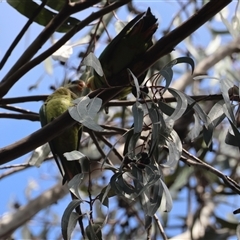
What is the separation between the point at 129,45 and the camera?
1821mm

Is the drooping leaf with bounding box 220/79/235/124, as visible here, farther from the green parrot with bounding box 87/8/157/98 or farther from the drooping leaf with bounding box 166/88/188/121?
the green parrot with bounding box 87/8/157/98

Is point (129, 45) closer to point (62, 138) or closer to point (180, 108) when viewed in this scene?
point (62, 138)

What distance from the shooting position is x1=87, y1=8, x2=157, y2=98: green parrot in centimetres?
178

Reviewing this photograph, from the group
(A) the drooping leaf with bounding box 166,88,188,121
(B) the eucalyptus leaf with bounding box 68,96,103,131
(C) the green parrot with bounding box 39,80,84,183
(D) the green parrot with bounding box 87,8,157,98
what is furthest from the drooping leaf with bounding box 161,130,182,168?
(C) the green parrot with bounding box 39,80,84,183

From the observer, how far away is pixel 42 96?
200cm

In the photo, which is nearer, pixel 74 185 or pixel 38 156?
pixel 74 185

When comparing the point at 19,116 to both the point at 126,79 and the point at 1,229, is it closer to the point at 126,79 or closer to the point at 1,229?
the point at 126,79

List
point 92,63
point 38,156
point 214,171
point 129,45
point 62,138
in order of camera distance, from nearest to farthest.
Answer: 1. point 92,63
2. point 214,171
3. point 129,45
4. point 62,138
5. point 38,156

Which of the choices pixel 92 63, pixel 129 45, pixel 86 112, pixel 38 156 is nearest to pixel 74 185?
pixel 86 112

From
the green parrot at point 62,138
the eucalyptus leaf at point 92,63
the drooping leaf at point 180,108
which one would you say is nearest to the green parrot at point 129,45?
the green parrot at point 62,138

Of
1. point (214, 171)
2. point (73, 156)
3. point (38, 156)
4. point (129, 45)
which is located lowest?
point (214, 171)

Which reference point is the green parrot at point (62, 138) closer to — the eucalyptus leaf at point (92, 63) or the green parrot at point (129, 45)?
the green parrot at point (129, 45)

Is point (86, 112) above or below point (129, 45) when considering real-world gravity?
below

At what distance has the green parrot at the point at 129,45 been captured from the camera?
178 cm
